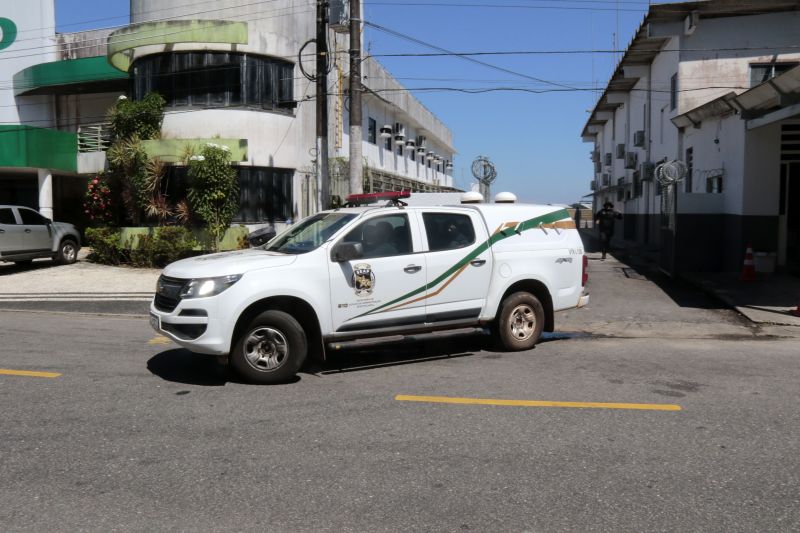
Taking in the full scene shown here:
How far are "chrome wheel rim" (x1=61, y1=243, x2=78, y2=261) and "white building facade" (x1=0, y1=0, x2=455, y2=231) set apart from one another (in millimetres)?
3787

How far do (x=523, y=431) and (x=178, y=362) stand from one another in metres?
4.54

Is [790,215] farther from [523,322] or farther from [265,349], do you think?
[265,349]

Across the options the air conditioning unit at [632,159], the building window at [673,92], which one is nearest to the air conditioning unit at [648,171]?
the air conditioning unit at [632,159]

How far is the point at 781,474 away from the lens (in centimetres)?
466

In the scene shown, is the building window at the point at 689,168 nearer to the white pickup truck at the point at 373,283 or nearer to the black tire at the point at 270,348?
the white pickup truck at the point at 373,283

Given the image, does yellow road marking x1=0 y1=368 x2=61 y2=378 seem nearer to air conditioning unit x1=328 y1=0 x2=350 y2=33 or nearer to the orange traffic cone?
air conditioning unit x1=328 y1=0 x2=350 y2=33

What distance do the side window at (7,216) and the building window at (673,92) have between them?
20284 mm

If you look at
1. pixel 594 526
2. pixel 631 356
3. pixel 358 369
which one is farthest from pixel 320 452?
pixel 631 356

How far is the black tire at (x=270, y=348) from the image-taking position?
708 cm

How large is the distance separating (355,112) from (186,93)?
707 centimetres

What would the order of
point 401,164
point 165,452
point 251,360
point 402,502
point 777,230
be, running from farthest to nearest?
point 401,164 < point 777,230 < point 251,360 < point 165,452 < point 402,502

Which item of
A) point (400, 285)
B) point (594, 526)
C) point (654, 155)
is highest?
point (654, 155)

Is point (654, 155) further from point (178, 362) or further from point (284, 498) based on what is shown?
point (284, 498)

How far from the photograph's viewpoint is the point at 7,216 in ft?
61.0
